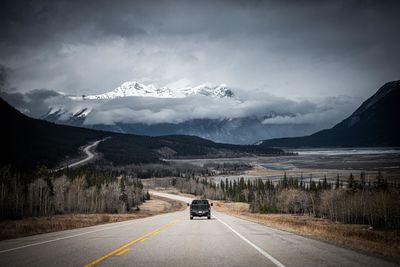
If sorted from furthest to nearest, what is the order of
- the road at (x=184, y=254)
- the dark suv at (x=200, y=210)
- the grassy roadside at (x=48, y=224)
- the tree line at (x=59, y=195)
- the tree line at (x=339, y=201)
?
the tree line at (x=59, y=195) → the tree line at (x=339, y=201) → the dark suv at (x=200, y=210) → the grassy roadside at (x=48, y=224) → the road at (x=184, y=254)

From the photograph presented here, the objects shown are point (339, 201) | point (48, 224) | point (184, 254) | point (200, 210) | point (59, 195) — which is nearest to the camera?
point (184, 254)

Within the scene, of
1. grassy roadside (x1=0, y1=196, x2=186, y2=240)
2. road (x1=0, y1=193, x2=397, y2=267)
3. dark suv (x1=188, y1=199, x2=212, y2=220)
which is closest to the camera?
road (x1=0, y1=193, x2=397, y2=267)

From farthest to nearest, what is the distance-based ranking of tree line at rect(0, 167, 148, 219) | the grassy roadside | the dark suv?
tree line at rect(0, 167, 148, 219) → the dark suv → the grassy roadside

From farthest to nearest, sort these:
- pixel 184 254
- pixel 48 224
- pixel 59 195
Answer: pixel 59 195
pixel 48 224
pixel 184 254

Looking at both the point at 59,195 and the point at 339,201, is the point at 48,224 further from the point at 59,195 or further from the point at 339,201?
the point at 339,201

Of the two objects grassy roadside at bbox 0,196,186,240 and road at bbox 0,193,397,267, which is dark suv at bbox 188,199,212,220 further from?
road at bbox 0,193,397,267

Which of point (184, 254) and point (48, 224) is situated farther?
point (48, 224)

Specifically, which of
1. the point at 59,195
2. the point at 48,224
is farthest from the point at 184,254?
the point at 59,195

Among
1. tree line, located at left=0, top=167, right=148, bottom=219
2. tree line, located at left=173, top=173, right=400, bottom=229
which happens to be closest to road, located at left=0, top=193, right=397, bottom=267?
tree line, located at left=173, top=173, right=400, bottom=229

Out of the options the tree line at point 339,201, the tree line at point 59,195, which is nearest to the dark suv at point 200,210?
the tree line at point 339,201

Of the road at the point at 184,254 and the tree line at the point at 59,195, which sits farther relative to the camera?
the tree line at the point at 59,195

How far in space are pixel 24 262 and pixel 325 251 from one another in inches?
395

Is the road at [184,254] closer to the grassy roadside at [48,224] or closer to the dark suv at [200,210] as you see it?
the grassy roadside at [48,224]

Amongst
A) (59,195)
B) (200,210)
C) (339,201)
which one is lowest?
(339,201)
